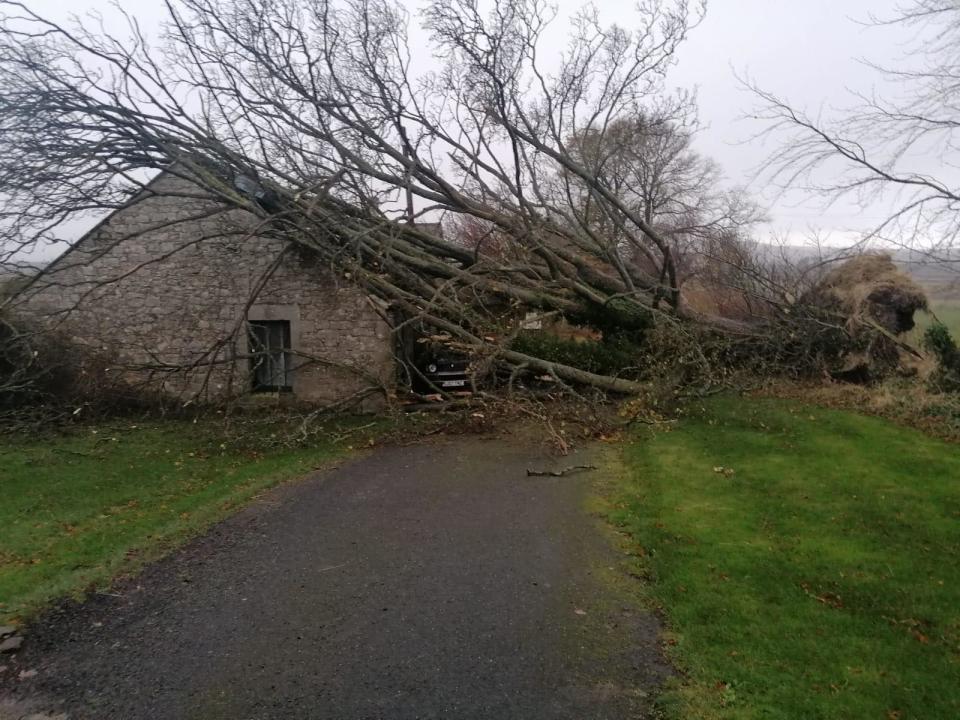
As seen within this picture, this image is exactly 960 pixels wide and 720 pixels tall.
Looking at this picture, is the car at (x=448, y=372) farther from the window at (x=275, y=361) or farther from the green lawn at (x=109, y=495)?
the green lawn at (x=109, y=495)

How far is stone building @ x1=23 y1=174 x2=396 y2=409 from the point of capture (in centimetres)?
1403

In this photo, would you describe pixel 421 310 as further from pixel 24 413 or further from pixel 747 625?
pixel 747 625

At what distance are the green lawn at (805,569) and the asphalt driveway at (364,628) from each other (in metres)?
0.43

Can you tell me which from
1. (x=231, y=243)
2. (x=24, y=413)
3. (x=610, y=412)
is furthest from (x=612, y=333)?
(x=24, y=413)

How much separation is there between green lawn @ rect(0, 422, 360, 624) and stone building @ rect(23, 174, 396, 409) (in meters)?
1.83

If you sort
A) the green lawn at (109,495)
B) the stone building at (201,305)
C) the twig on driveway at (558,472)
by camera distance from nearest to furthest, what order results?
the green lawn at (109,495)
the twig on driveway at (558,472)
the stone building at (201,305)

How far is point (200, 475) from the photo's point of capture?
32.0 feet

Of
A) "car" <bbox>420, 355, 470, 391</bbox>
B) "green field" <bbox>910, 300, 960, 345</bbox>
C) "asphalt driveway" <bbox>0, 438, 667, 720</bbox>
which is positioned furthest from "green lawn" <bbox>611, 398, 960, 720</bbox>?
"car" <bbox>420, 355, 470, 391</bbox>

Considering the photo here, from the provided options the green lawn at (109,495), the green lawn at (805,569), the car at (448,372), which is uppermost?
the car at (448,372)

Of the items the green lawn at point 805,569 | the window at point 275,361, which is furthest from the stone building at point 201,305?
the green lawn at point 805,569

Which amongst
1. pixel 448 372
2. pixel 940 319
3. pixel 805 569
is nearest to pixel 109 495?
pixel 448 372

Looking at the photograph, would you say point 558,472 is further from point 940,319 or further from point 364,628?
point 940,319

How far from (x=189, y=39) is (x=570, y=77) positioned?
23.2ft

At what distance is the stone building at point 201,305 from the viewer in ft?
46.0
